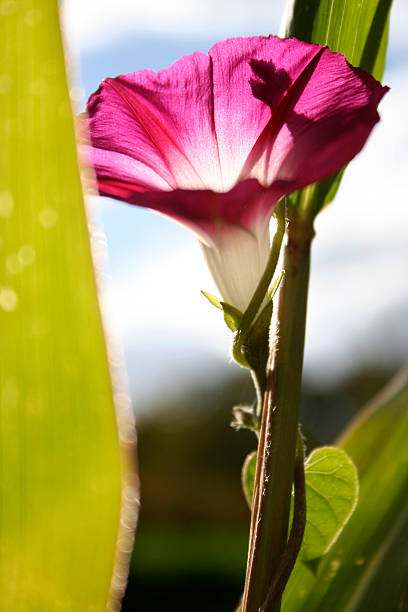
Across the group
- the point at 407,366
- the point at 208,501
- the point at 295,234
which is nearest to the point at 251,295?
the point at 295,234

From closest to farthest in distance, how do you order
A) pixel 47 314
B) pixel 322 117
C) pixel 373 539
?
pixel 47 314, pixel 322 117, pixel 373 539

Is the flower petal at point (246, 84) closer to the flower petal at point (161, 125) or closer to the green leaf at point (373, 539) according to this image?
the flower petal at point (161, 125)

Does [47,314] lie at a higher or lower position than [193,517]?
higher

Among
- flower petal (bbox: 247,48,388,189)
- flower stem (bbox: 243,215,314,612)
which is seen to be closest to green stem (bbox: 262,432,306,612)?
flower stem (bbox: 243,215,314,612)

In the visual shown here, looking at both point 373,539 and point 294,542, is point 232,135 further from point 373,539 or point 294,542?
point 373,539

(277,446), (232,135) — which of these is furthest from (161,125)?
(277,446)

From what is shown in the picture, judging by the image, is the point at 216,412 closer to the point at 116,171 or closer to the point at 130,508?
the point at 116,171
